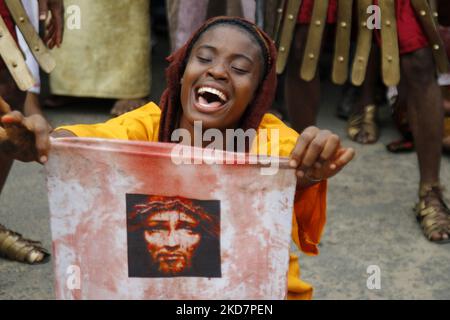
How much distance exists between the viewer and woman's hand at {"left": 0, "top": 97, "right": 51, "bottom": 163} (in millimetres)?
1798

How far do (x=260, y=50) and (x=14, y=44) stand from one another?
115cm

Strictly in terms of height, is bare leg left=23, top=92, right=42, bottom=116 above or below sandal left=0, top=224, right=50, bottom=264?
above

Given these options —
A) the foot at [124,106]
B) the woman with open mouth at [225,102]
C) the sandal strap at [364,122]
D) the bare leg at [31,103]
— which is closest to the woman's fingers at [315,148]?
the woman with open mouth at [225,102]

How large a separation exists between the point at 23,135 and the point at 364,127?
9.62 feet

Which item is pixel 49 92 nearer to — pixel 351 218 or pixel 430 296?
pixel 351 218

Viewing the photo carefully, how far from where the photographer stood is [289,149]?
2240mm

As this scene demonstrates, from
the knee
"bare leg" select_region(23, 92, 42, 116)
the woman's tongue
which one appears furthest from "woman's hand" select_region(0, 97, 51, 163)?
"bare leg" select_region(23, 92, 42, 116)

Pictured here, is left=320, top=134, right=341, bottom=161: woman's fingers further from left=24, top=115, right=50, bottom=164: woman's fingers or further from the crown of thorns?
left=24, top=115, right=50, bottom=164: woman's fingers

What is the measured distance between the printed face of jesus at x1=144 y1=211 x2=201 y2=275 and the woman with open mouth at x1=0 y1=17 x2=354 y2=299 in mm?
293

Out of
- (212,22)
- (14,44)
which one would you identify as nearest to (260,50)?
(212,22)

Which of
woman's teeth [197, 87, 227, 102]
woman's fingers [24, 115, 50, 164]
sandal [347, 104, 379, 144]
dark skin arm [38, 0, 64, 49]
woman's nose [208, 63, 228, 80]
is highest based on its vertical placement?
dark skin arm [38, 0, 64, 49]

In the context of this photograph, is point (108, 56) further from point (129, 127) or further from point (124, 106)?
point (129, 127)

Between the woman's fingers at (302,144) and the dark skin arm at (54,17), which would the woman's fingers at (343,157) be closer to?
the woman's fingers at (302,144)

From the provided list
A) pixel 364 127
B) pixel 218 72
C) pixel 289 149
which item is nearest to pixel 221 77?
pixel 218 72
